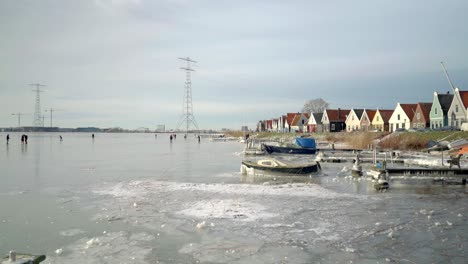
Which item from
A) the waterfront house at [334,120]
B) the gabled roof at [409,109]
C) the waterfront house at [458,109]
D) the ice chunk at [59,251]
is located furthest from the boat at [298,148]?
the waterfront house at [334,120]

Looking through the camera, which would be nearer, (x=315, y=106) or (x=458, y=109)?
(x=458, y=109)

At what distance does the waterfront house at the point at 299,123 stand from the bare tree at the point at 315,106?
77.4 ft

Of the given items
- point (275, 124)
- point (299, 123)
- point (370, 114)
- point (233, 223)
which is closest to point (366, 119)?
point (370, 114)

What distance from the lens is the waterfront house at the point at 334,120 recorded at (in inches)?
4412

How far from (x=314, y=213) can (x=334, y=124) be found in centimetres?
10016

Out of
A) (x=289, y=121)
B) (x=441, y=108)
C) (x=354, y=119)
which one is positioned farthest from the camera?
(x=289, y=121)

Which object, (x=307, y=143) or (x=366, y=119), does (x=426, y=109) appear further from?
(x=307, y=143)

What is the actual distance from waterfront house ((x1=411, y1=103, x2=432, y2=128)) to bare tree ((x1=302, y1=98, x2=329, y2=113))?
7982cm

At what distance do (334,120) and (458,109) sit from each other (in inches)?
1929

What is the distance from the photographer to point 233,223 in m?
13.5

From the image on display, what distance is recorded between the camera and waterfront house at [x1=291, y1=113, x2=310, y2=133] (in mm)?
132562

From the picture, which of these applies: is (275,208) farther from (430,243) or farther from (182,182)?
(182,182)

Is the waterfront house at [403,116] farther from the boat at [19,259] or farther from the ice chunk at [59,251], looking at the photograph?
the boat at [19,259]

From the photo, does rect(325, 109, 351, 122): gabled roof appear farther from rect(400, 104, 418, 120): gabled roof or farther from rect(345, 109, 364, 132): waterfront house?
rect(400, 104, 418, 120): gabled roof
